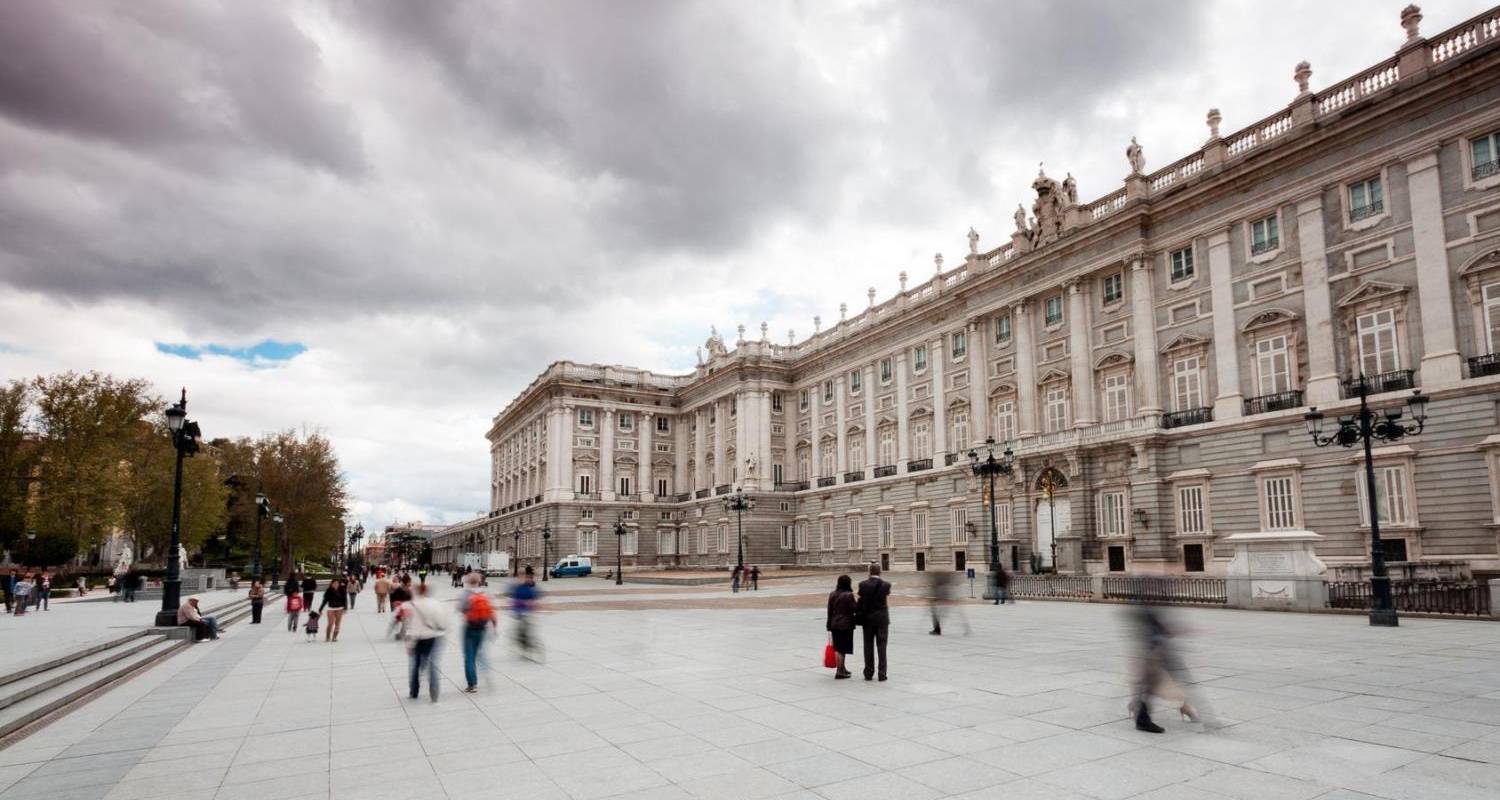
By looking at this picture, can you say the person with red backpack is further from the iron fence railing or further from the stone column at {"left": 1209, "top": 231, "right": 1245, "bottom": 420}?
the stone column at {"left": 1209, "top": 231, "right": 1245, "bottom": 420}

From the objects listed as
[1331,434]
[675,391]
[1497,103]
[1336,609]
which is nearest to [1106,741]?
[1336,609]

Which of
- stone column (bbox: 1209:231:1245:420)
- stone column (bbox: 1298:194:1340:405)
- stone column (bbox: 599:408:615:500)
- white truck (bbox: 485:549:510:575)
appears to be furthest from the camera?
stone column (bbox: 599:408:615:500)

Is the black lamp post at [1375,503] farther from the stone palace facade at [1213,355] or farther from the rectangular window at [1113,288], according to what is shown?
the rectangular window at [1113,288]

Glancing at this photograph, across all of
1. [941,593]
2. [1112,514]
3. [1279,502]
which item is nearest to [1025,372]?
[1112,514]

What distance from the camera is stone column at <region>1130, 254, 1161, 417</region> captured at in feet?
120

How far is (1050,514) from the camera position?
134ft

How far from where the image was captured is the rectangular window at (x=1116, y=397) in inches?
1508

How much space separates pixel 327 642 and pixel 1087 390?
110ft

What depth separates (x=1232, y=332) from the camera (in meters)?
33.8

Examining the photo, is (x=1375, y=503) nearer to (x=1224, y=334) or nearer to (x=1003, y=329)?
(x=1224, y=334)

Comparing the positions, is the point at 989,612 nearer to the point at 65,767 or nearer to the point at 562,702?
the point at 562,702

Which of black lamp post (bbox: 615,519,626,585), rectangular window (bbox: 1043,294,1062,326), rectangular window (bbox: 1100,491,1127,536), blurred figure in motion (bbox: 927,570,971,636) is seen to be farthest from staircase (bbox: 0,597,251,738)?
rectangular window (bbox: 1043,294,1062,326)

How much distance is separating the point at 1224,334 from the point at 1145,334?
12.1ft

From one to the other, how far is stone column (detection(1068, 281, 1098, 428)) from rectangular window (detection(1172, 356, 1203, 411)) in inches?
166
